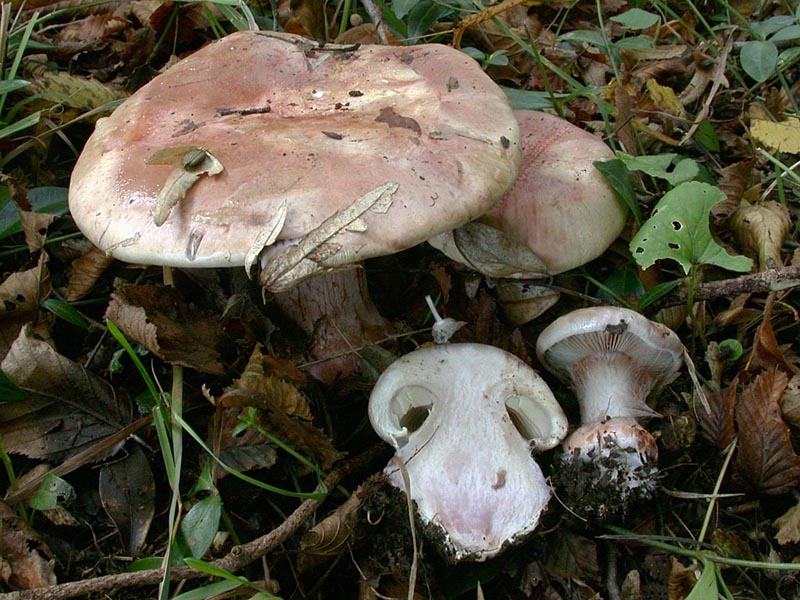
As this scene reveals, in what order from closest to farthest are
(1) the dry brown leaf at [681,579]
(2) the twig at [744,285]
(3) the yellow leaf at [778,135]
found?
(1) the dry brown leaf at [681,579] < (2) the twig at [744,285] < (3) the yellow leaf at [778,135]

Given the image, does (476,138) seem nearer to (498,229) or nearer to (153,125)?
(498,229)

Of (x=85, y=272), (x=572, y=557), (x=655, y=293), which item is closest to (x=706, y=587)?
(x=572, y=557)

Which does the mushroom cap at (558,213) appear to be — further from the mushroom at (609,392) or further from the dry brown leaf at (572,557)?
the dry brown leaf at (572,557)

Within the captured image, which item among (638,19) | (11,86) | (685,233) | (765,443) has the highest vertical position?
(11,86)

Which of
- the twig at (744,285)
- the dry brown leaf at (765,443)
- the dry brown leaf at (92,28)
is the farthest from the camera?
the dry brown leaf at (92,28)

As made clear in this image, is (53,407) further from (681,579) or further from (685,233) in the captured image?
(685,233)

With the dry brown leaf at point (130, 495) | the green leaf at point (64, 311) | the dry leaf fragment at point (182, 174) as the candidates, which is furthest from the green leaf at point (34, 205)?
the dry brown leaf at point (130, 495)
